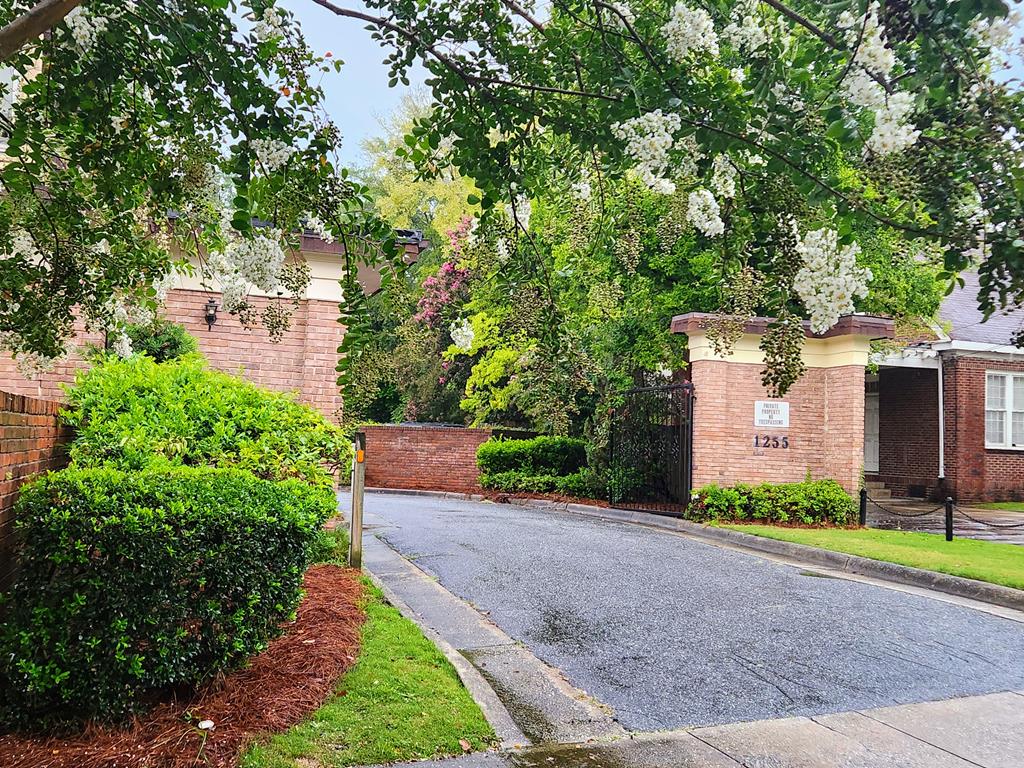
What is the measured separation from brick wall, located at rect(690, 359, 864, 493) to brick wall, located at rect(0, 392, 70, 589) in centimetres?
1068

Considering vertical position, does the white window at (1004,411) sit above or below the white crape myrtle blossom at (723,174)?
below

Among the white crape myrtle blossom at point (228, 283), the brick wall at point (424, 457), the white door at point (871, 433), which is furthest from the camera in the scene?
the brick wall at point (424, 457)

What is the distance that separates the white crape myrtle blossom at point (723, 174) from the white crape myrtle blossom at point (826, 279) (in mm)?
483

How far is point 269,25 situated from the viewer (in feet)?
10.9

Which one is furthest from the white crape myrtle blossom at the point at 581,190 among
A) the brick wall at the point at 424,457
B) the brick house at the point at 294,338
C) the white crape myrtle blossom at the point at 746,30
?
the brick wall at the point at 424,457

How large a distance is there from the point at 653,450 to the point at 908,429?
9.39m

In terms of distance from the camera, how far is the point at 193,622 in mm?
3746

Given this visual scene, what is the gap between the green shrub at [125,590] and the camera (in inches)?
133

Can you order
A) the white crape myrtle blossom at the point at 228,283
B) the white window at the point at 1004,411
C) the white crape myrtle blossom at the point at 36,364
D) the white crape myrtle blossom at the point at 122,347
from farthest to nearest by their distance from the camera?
1. the white window at the point at 1004,411
2. the white crape myrtle blossom at the point at 122,347
3. the white crape myrtle blossom at the point at 36,364
4. the white crape myrtle blossom at the point at 228,283

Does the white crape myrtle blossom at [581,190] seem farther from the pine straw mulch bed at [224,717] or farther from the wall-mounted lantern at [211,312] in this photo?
the wall-mounted lantern at [211,312]

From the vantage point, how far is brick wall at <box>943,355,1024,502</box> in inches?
742

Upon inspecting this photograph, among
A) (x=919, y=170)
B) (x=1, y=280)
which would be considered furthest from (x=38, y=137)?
(x=919, y=170)

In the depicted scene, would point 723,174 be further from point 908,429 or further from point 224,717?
point 908,429

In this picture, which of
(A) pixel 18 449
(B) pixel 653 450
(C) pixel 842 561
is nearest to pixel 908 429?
(B) pixel 653 450
